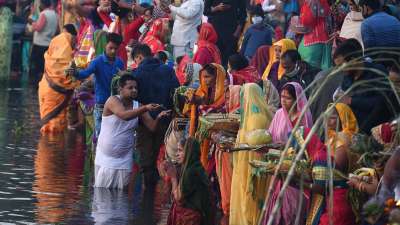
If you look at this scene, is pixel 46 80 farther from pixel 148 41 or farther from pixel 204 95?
pixel 204 95

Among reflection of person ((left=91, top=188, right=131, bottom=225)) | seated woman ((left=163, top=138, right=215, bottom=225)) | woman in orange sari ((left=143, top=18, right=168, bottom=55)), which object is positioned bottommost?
reflection of person ((left=91, top=188, right=131, bottom=225))

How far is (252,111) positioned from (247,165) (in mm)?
477

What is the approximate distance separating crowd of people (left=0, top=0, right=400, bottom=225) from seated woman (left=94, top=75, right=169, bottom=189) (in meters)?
0.01

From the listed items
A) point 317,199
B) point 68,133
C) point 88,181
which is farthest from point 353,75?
point 68,133

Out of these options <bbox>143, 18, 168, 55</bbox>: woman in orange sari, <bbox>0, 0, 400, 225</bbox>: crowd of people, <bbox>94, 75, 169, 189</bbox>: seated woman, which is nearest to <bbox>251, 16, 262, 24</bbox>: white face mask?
<bbox>0, 0, 400, 225</bbox>: crowd of people

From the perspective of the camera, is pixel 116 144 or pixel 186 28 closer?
pixel 116 144

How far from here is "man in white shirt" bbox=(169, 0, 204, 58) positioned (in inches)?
713

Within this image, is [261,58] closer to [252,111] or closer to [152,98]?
[152,98]

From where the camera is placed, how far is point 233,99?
12.4 meters

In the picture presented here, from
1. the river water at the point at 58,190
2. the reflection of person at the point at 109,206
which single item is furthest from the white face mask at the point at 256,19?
the reflection of person at the point at 109,206

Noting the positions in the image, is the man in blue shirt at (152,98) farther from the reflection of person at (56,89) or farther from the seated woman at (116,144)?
the reflection of person at (56,89)

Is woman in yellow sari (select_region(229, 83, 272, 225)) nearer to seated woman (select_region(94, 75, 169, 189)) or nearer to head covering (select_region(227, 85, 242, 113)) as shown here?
head covering (select_region(227, 85, 242, 113))

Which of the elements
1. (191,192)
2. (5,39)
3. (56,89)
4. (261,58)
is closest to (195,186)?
(191,192)

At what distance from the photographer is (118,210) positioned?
12031 millimetres
